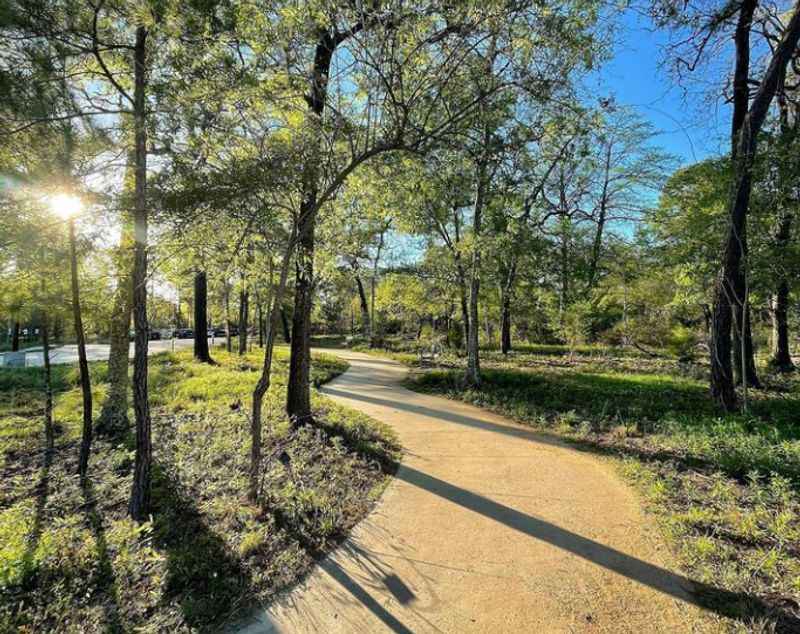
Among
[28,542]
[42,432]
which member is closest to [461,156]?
[28,542]

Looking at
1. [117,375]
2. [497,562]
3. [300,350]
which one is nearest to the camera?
[497,562]

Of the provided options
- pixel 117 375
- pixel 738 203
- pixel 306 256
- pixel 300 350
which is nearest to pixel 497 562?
pixel 306 256

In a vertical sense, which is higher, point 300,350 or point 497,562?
point 300,350

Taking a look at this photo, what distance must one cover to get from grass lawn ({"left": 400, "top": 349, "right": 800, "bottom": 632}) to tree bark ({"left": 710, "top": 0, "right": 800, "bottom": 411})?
760 millimetres

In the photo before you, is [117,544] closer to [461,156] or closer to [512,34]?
[461,156]

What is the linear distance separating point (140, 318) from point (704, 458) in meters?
6.49

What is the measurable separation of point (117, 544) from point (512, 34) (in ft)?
17.6

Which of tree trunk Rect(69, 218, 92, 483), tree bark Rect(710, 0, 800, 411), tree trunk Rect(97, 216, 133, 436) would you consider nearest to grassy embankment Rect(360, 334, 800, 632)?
tree bark Rect(710, 0, 800, 411)

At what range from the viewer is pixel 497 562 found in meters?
2.84

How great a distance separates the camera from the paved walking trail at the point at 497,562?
2301 millimetres

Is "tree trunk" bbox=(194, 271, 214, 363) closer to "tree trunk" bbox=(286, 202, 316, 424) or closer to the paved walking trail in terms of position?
"tree trunk" bbox=(286, 202, 316, 424)

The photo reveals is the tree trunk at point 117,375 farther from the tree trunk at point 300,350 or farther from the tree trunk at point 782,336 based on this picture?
the tree trunk at point 782,336

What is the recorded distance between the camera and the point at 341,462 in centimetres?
477

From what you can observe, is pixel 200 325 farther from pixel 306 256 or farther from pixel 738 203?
pixel 738 203
